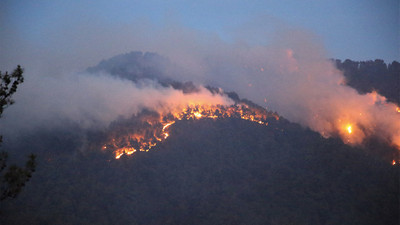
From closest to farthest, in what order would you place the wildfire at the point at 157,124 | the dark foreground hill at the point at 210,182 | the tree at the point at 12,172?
the tree at the point at 12,172
the dark foreground hill at the point at 210,182
the wildfire at the point at 157,124

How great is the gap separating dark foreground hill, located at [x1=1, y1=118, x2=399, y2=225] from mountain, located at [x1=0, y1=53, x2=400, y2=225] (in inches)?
12.8

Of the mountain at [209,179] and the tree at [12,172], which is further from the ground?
the mountain at [209,179]

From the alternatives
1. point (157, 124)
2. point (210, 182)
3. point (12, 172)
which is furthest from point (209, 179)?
point (12, 172)

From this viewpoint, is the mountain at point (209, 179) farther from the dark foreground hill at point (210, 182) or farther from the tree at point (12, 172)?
the tree at point (12, 172)

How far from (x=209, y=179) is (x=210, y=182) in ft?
5.65

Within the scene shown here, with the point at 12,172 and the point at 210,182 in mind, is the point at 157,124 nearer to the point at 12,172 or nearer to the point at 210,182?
the point at 210,182

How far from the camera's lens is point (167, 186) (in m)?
96.2

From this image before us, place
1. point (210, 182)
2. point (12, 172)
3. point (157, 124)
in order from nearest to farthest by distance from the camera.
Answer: point (12, 172) → point (210, 182) → point (157, 124)

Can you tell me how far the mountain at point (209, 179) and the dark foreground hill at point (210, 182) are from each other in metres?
0.33

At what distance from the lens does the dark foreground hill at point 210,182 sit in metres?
79.5

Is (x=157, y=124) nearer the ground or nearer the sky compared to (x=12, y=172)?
nearer the sky

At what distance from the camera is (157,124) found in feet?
403

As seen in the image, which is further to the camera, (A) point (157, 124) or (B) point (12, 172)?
(A) point (157, 124)

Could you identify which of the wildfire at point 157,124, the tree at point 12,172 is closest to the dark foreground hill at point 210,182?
the wildfire at point 157,124
